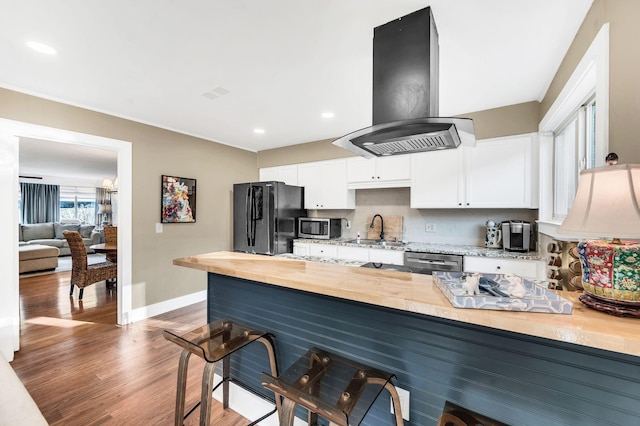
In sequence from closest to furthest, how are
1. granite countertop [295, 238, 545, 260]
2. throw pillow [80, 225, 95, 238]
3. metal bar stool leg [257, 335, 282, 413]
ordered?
metal bar stool leg [257, 335, 282, 413], granite countertop [295, 238, 545, 260], throw pillow [80, 225, 95, 238]

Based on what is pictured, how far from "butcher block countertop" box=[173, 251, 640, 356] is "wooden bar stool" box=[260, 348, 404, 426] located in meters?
0.34

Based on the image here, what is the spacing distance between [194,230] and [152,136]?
4.49 feet

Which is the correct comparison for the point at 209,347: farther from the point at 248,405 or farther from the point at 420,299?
the point at 420,299

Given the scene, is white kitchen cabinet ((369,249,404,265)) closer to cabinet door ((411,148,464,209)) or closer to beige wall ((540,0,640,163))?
cabinet door ((411,148,464,209))

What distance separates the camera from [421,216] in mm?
3703

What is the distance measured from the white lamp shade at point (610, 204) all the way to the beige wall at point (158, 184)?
3.95m

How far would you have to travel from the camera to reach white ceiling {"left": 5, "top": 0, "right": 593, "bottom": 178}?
159 centimetres

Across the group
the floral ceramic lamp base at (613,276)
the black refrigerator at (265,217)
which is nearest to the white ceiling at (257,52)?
the black refrigerator at (265,217)

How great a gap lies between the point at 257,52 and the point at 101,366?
2.92 m

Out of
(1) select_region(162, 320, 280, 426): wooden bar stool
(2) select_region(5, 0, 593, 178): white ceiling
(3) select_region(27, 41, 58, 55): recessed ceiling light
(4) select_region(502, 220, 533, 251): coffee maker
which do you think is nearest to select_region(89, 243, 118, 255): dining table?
(2) select_region(5, 0, 593, 178): white ceiling

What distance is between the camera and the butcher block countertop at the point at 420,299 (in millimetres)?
732

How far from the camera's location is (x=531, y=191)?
282 centimetres

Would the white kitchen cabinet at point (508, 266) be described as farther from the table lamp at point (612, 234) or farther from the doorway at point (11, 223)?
the doorway at point (11, 223)

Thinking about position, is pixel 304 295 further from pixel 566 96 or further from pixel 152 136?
pixel 152 136
